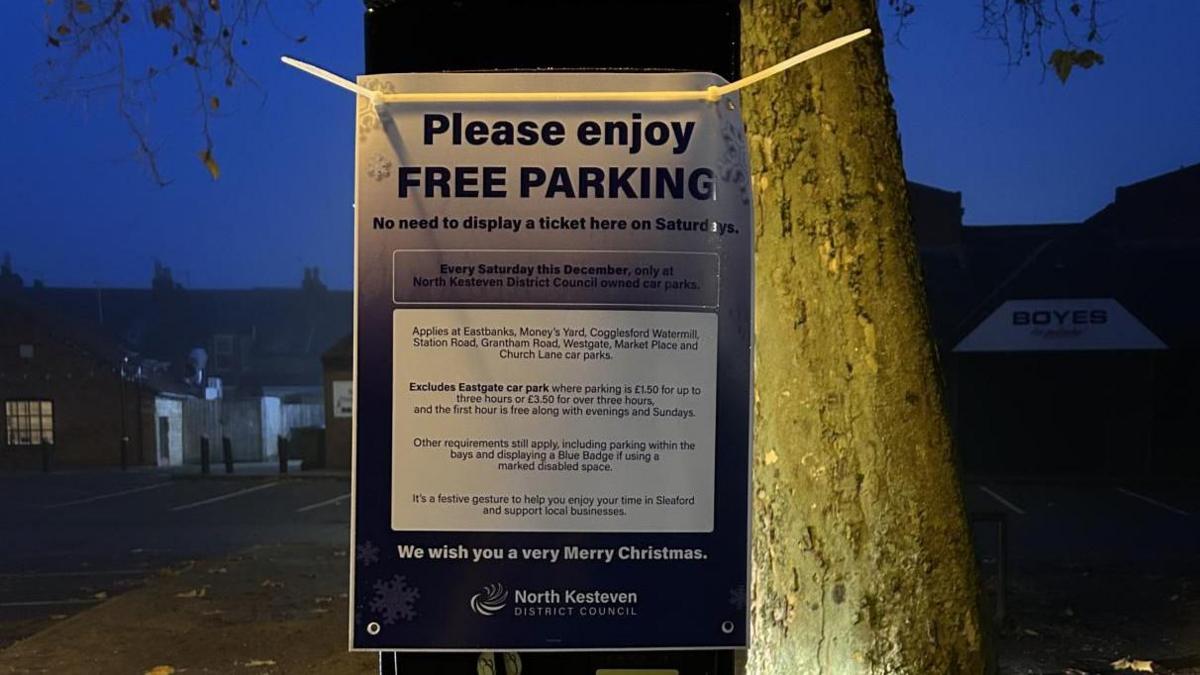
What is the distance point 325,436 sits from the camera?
2716 cm

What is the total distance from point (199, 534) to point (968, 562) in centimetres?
1455

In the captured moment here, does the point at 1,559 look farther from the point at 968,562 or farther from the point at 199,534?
the point at 968,562

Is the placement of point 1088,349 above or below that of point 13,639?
above

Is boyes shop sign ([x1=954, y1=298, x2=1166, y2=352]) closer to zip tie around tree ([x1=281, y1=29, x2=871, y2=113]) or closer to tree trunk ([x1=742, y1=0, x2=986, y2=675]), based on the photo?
tree trunk ([x1=742, y1=0, x2=986, y2=675])

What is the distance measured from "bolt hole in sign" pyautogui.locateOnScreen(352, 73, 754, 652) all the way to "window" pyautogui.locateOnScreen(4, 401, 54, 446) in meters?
37.3

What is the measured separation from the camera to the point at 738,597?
2148 millimetres

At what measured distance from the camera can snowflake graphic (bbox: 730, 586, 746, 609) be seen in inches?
84.5

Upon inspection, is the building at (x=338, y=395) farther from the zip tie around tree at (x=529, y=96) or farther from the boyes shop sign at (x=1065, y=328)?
the zip tie around tree at (x=529, y=96)

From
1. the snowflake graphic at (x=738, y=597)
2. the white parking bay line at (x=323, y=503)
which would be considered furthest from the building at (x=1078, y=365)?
the snowflake graphic at (x=738, y=597)

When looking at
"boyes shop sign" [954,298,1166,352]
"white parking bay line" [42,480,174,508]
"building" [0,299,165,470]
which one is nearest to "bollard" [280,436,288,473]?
"white parking bay line" [42,480,174,508]

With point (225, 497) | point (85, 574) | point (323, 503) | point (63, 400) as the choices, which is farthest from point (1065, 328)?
point (63, 400)

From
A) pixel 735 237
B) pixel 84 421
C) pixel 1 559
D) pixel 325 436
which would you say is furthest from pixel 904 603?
pixel 84 421

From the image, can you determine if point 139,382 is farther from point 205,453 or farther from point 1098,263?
point 1098,263

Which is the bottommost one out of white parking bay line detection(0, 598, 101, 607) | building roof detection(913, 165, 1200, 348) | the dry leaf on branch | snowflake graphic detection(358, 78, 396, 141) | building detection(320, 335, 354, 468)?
white parking bay line detection(0, 598, 101, 607)
